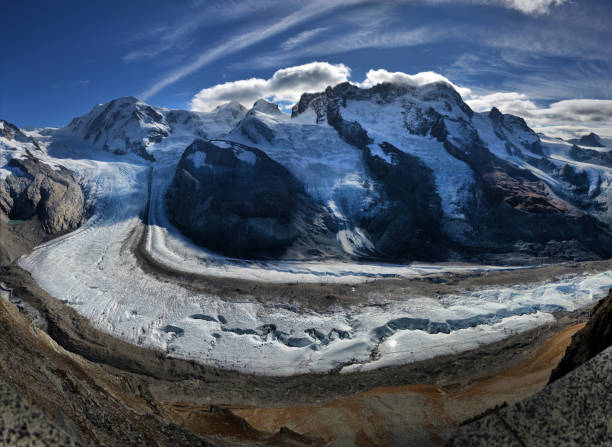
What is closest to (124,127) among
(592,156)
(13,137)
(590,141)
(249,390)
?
(13,137)

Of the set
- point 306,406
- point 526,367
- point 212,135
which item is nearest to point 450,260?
point 526,367

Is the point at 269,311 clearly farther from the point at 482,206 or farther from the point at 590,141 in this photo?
the point at 590,141

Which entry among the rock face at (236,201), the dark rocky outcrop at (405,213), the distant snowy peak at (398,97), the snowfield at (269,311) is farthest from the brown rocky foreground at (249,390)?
the distant snowy peak at (398,97)

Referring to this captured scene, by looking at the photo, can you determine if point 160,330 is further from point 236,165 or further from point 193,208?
point 236,165

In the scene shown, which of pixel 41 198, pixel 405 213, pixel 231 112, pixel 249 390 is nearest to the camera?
pixel 249 390

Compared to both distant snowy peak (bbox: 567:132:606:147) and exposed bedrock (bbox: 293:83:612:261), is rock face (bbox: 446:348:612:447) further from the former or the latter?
distant snowy peak (bbox: 567:132:606:147)

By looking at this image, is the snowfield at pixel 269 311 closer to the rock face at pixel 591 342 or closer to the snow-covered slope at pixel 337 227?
the snow-covered slope at pixel 337 227
